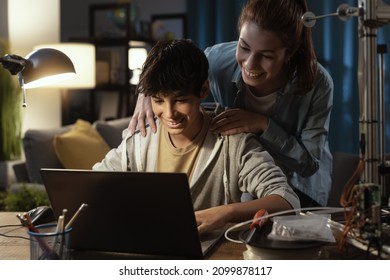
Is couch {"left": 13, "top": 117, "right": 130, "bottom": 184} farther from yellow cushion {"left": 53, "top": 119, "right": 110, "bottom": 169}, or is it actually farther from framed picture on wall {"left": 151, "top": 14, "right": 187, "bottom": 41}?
framed picture on wall {"left": 151, "top": 14, "right": 187, "bottom": 41}

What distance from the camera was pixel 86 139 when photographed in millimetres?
3248

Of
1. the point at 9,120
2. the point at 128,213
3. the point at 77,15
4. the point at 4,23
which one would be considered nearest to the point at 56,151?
the point at 9,120

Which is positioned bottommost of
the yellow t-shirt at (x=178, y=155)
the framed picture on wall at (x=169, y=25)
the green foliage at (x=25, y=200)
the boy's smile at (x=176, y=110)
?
the green foliage at (x=25, y=200)

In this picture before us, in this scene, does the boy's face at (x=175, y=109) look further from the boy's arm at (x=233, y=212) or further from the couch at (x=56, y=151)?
the couch at (x=56, y=151)

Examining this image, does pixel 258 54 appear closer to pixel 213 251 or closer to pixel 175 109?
pixel 175 109

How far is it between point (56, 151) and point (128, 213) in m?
2.18

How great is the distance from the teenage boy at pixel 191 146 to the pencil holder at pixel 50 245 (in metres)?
0.44

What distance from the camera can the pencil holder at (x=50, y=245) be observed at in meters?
0.89

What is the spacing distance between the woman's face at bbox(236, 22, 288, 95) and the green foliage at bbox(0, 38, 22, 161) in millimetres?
2599

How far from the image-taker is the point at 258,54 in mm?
1405

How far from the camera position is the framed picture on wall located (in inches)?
194

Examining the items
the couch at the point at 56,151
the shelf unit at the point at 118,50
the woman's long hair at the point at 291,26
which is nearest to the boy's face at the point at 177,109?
the woman's long hair at the point at 291,26

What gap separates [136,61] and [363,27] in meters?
3.77

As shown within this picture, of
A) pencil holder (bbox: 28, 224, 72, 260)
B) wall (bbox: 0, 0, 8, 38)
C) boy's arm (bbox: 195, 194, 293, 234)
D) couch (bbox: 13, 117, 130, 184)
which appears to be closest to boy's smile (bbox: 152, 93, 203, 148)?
boy's arm (bbox: 195, 194, 293, 234)
